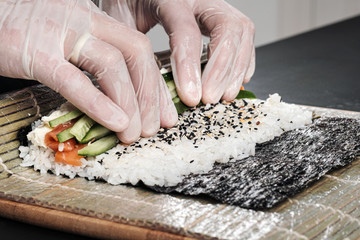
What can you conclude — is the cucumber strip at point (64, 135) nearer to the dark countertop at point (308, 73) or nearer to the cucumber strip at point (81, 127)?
the cucumber strip at point (81, 127)

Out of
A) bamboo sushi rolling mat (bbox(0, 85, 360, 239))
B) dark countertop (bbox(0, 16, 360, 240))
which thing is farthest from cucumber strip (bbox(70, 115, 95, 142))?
dark countertop (bbox(0, 16, 360, 240))

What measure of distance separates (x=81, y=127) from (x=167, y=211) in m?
0.64

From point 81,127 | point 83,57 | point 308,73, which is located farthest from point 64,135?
point 308,73

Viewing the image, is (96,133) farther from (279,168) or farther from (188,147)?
(279,168)

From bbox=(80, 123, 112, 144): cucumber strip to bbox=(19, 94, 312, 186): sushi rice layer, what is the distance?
0.08 m

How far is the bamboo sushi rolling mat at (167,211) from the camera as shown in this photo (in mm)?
1503

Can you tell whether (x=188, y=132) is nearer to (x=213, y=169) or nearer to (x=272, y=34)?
(x=213, y=169)

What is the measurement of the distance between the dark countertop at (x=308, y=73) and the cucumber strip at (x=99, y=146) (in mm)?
387

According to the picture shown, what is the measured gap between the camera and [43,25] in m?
2.06

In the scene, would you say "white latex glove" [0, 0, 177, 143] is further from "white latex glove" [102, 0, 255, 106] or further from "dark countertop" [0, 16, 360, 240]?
"dark countertop" [0, 16, 360, 240]

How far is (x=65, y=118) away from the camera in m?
2.11

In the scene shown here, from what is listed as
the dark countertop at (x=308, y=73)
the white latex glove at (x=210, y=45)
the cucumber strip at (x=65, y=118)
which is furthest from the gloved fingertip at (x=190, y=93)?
the dark countertop at (x=308, y=73)

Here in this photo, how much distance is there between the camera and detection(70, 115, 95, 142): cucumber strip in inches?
80.7

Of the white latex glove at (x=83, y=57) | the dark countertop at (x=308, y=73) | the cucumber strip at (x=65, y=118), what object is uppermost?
the white latex glove at (x=83, y=57)
